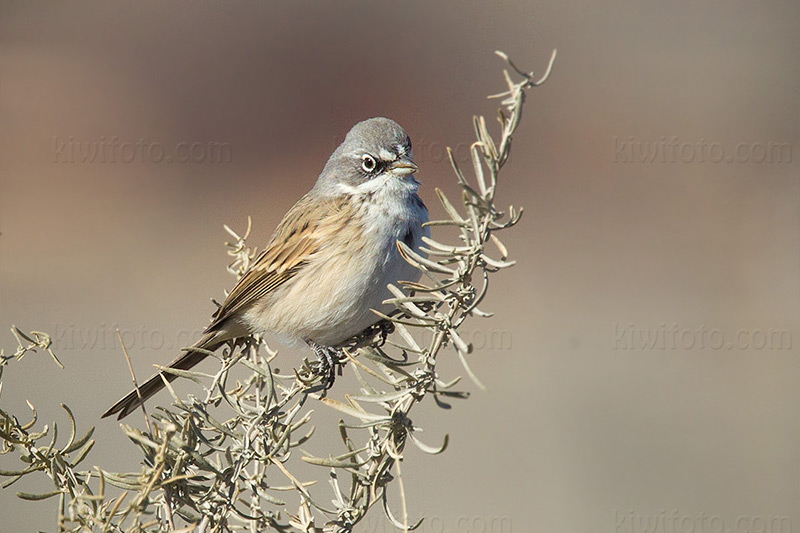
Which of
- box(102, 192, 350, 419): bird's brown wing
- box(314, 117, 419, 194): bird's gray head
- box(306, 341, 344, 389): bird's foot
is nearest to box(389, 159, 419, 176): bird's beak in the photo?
box(314, 117, 419, 194): bird's gray head

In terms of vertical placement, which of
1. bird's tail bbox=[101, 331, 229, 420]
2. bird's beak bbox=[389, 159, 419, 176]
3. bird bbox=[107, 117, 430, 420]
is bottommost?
bird's tail bbox=[101, 331, 229, 420]

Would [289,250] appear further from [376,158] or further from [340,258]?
[376,158]

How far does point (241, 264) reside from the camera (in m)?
2.19

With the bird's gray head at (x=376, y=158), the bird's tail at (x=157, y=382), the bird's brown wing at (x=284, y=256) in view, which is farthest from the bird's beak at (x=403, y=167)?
the bird's tail at (x=157, y=382)

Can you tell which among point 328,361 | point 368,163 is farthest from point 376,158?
point 328,361

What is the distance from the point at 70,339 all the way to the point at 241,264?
5.21 m

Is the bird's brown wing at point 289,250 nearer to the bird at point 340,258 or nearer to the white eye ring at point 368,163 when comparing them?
the bird at point 340,258

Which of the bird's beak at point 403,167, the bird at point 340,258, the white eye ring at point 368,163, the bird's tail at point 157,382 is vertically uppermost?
the white eye ring at point 368,163

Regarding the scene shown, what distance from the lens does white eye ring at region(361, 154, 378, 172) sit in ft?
9.77

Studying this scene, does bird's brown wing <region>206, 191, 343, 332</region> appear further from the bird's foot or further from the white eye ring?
the bird's foot

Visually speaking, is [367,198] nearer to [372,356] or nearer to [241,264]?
[241,264]

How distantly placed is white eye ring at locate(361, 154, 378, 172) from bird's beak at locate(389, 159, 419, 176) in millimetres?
Answer: 76

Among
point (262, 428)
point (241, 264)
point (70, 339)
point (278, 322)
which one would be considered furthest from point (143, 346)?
point (262, 428)

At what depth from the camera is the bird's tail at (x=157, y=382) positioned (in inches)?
85.3
